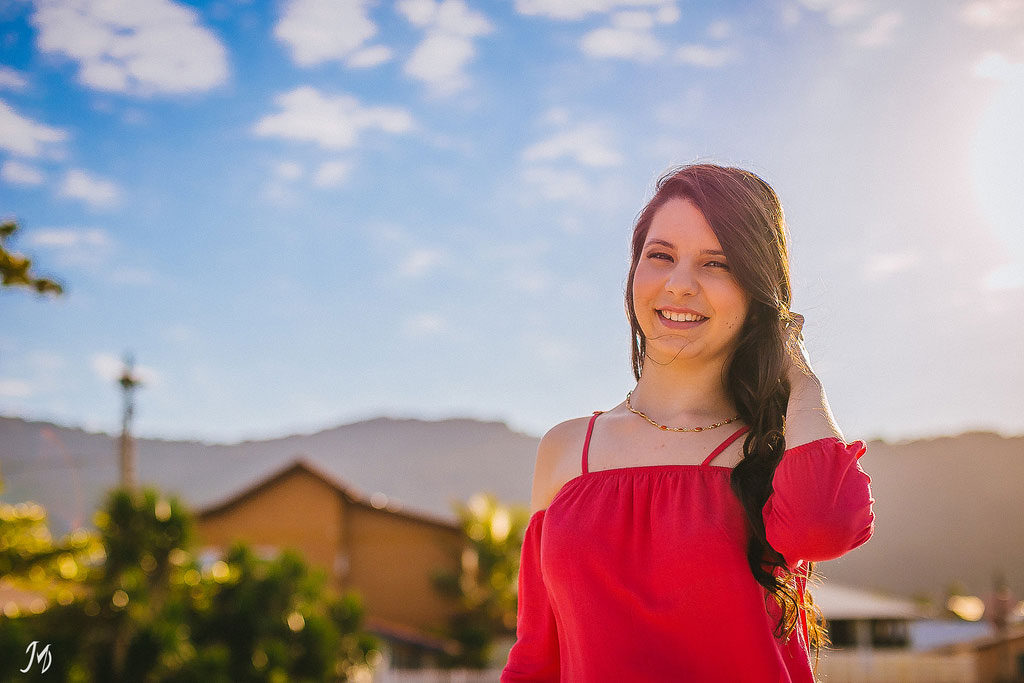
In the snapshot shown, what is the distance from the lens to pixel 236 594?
1484 cm

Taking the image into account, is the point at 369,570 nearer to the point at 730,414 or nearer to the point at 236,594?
the point at 236,594

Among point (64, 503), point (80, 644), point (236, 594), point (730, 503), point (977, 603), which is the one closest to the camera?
point (730, 503)

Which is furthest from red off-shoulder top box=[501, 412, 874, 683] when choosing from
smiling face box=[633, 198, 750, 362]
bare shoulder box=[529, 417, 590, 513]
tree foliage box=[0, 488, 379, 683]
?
tree foliage box=[0, 488, 379, 683]

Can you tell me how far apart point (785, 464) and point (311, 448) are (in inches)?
5602

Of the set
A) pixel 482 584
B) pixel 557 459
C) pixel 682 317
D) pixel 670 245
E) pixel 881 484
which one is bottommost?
pixel 482 584

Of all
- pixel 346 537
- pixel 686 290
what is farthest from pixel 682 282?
pixel 346 537

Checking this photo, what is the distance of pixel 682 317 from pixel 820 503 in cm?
60

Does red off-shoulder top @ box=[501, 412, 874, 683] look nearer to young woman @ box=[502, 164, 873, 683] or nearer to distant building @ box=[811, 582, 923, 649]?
young woman @ box=[502, 164, 873, 683]

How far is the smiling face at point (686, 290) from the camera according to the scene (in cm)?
215

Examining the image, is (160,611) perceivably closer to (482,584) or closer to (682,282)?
(682,282)

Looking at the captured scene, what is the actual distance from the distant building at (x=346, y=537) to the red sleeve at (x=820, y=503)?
924 inches

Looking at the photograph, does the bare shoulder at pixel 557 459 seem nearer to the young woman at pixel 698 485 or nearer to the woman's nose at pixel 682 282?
the young woman at pixel 698 485

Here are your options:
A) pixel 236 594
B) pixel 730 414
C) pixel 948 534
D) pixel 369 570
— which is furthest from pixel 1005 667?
pixel 948 534

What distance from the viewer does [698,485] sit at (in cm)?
207
